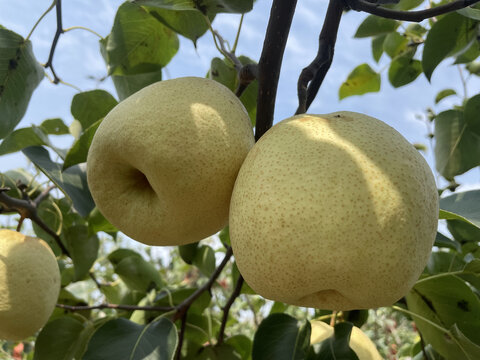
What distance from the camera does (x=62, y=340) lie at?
146 cm

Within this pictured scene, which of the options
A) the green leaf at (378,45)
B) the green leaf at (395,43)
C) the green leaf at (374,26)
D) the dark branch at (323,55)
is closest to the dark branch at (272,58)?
the dark branch at (323,55)

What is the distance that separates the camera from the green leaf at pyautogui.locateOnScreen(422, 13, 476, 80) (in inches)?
54.4

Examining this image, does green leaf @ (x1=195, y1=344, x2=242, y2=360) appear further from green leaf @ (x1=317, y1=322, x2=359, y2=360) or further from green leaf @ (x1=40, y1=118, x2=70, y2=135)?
green leaf @ (x1=40, y1=118, x2=70, y2=135)

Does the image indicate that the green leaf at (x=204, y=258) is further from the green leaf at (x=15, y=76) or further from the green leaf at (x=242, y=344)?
the green leaf at (x=15, y=76)

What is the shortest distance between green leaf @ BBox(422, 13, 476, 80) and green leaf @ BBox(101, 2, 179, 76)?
720 millimetres

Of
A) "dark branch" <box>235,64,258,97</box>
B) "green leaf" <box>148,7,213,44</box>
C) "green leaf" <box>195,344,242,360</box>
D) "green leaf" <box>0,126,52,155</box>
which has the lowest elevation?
"green leaf" <box>195,344,242,360</box>

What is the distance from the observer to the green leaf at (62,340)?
1426 millimetres

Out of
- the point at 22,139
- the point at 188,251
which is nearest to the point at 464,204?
the point at 188,251

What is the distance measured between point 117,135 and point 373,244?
0.49 m

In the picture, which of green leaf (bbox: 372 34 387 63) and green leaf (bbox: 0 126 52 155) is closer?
green leaf (bbox: 0 126 52 155)

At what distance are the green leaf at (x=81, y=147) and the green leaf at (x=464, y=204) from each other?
85cm

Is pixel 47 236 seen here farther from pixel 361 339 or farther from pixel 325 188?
pixel 325 188

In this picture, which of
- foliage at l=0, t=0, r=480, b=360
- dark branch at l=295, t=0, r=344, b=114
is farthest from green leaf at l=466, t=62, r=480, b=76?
dark branch at l=295, t=0, r=344, b=114

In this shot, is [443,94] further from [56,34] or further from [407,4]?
[56,34]
